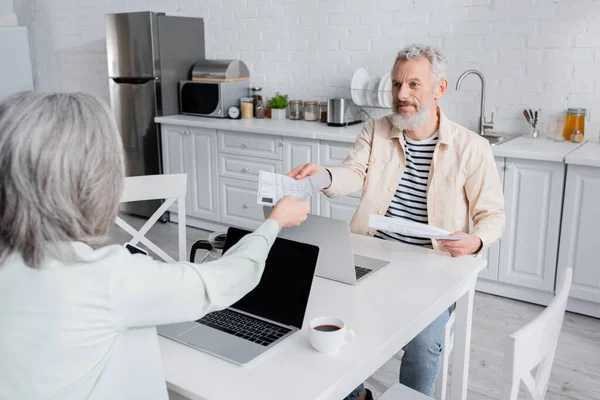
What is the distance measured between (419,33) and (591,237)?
1687 mm

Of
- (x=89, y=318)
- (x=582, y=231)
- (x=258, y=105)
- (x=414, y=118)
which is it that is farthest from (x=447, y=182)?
(x=258, y=105)

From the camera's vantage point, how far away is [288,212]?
1.46 metres

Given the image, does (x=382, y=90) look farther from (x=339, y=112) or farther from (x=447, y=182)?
(x=447, y=182)

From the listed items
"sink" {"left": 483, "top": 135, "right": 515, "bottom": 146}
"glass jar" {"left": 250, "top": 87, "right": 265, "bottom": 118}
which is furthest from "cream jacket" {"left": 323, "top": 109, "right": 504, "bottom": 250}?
"glass jar" {"left": 250, "top": 87, "right": 265, "bottom": 118}

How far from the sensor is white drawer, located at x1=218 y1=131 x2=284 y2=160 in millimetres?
4078

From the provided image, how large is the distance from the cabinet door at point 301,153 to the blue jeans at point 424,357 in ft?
6.61

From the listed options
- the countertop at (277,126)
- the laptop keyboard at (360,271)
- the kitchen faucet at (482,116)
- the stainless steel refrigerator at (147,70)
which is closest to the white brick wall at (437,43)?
the kitchen faucet at (482,116)

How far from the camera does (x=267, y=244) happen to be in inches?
51.8

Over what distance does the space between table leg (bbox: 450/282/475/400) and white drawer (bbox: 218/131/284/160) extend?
2.44 m

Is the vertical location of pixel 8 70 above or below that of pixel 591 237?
above

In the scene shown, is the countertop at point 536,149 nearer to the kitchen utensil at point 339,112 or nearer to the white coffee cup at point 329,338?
the kitchen utensil at point 339,112

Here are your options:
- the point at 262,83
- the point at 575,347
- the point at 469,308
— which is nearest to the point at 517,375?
the point at 469,308

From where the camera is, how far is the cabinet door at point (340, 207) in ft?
12.5

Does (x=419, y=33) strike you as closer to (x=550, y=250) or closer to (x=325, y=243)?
(x=550, y=250)
